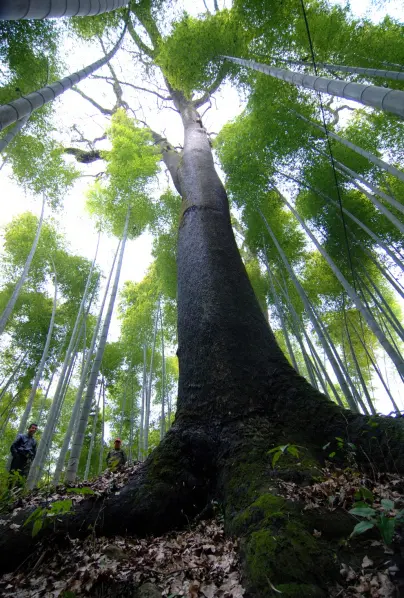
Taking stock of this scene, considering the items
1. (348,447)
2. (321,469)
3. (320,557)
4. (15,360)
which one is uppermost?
(15,360)

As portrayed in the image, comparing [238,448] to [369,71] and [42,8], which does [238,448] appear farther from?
[369,71]

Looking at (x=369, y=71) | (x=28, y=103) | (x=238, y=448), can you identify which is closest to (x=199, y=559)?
(x=238, y=448)

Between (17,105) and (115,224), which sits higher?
(115,224)

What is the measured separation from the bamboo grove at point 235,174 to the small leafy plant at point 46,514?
1554 mm

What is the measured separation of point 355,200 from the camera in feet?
20.5

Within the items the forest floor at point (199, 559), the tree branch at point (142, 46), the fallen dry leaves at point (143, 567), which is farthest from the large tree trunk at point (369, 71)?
the tree branch at point (142, 46)

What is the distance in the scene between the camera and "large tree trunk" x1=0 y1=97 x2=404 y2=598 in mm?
1314

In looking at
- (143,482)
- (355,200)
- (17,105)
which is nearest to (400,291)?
(355,200)

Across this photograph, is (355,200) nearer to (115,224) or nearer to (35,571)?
(115,224)

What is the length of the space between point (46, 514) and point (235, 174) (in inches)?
225

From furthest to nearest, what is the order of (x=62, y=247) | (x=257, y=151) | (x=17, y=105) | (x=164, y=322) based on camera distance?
(x=164, y=322) < (x=62, y=247) < (x=257, y=151) < (x=17, y=105)

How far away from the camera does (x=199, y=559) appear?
1559 millimetres

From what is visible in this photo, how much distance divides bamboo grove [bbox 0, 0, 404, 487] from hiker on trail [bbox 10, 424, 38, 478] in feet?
1.44

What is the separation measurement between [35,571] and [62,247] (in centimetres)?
796
